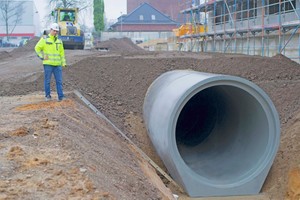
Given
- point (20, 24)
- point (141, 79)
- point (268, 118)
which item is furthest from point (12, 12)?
point (268, 118)

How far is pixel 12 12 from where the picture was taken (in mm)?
70438

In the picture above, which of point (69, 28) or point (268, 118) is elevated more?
point (69, 28)

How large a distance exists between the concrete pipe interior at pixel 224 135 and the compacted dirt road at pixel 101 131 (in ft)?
1.96

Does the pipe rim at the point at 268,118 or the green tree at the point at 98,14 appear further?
the green tree at the point at 98,14

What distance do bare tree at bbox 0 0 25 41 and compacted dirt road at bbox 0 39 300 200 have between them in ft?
179

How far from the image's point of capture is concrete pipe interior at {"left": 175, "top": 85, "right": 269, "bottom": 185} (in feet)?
29.3

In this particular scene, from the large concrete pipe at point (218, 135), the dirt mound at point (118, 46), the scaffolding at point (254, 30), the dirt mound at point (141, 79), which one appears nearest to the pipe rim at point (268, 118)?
the large concrete pipe at point (218, 135)

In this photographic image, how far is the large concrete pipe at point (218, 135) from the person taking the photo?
326 inches

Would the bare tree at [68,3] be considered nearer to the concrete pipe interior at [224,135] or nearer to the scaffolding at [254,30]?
the scaffolding at [254,30]

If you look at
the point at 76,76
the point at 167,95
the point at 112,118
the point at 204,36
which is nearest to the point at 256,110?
the point at 167,95

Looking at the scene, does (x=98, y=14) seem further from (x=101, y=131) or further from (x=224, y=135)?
(x=101, y=131)

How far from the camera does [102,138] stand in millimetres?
8070

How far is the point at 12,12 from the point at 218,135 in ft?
214

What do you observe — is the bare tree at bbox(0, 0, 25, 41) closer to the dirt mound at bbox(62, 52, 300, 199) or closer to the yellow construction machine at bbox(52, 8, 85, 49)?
the yellow construction machine at bbox(52, 8, 85, 49)
